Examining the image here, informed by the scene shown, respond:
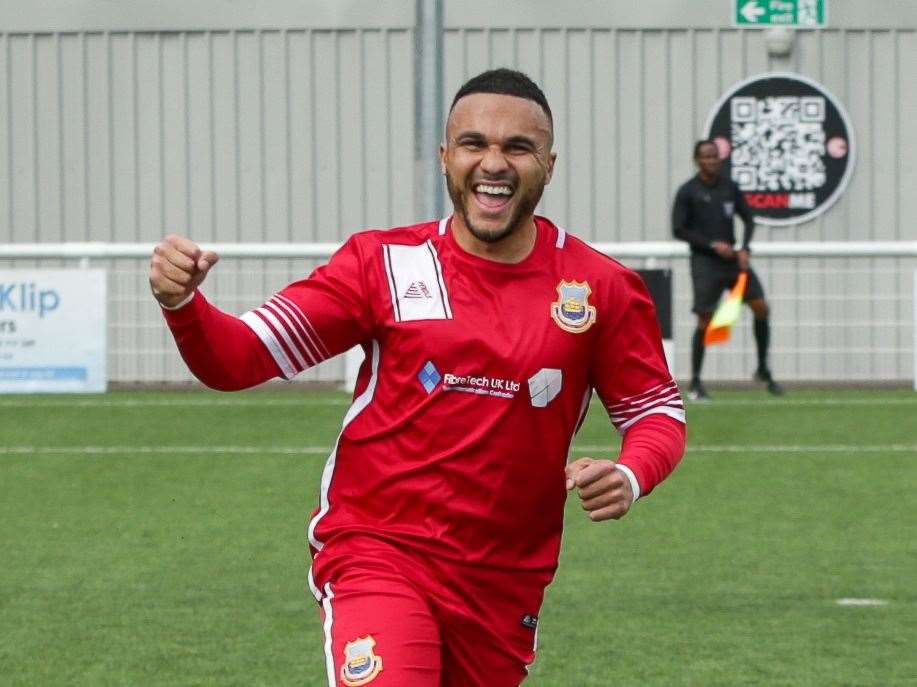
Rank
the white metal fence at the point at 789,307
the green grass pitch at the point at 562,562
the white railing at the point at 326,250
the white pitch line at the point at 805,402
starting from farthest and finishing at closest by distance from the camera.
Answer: the white metal fence at the point at 789,307 < the white railing at the point at 326,250 < the white pitch line at the point at 805,402 < the green grass pitch at the point at 562,562

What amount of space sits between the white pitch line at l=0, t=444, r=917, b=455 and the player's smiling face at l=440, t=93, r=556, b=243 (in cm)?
789

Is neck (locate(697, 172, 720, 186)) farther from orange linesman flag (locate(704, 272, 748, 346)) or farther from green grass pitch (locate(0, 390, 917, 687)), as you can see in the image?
green grass pitch (locate(0, 390, 917, 687))

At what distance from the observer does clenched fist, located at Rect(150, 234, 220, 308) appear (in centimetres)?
363

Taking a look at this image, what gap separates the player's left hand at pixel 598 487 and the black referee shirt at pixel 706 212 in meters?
11.0

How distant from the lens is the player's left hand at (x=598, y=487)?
373 centimetres

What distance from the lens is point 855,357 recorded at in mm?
17250

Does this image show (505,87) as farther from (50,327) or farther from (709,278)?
(50,327)

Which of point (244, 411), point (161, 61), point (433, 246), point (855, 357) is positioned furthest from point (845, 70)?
point (433, 246)

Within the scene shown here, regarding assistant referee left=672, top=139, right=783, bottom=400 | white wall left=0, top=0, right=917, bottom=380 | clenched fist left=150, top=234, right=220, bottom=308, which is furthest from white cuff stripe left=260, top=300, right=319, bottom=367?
white wall left=0, top=0, right=917, bottom=380

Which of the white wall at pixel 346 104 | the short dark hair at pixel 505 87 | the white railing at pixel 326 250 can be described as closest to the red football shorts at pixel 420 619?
the short dark hair at pixel 505 87

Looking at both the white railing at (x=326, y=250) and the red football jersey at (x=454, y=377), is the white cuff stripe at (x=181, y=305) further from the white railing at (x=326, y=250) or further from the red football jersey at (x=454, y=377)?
the white railing at (x=326, y=250)

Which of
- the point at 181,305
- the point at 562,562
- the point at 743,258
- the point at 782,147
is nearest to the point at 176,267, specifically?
the point at 181,305

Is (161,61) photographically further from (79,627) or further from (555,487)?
(555,487)

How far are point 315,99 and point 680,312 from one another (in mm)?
4478
